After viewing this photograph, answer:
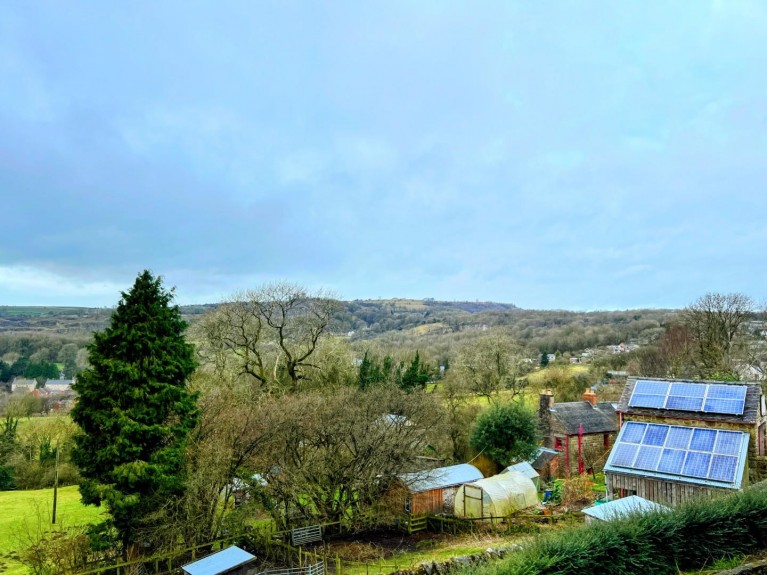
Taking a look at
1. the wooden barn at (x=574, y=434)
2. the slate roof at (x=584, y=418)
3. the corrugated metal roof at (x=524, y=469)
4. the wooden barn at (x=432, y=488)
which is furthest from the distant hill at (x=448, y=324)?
the wooden barn at (x=432, y=488)

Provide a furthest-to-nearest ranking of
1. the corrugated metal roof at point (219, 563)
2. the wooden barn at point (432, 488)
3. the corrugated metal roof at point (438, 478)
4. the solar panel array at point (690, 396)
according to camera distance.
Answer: the wooden barn at point (432, 488), the corrugated metal roof at point (438, 478), the solar panel array at point (690, 396), the corrugated metal roof at point (219, 563)

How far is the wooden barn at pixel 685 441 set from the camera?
1681 cm

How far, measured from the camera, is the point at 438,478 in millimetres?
23562

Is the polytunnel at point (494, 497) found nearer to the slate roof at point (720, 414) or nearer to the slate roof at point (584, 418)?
the slate roof at point (720, 414)

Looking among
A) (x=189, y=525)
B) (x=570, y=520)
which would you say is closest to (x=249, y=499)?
(x=189, y=525)

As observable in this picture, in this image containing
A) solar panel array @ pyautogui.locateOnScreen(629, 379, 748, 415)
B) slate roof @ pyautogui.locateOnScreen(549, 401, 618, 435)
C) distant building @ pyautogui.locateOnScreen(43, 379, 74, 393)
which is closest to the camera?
solar panel array @ pyautogui.locateOnScreen(629, 379, 748, 415)

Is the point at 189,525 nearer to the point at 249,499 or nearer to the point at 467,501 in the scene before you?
the point at 249,499

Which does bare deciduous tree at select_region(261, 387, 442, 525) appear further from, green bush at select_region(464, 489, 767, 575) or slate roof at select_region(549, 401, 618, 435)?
slate roof at select_region(549, 401, 618, 435)

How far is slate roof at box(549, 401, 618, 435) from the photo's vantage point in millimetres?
32056

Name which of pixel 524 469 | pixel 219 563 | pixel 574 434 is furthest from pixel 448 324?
pixel 219 563

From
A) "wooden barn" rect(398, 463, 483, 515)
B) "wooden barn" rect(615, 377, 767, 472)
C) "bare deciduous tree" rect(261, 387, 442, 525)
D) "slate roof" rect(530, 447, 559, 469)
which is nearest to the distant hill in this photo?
"slate roof" rect(530, 447, 559, 469)

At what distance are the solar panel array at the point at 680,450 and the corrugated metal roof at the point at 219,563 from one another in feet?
44.9

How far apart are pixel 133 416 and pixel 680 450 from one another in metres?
18.6

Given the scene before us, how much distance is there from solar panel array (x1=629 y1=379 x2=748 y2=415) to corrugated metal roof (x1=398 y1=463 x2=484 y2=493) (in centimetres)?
896
